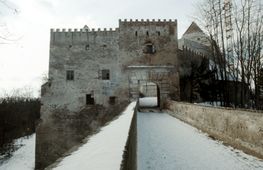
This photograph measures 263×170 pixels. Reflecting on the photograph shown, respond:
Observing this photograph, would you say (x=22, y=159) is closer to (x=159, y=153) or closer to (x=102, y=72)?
(x=102, y=72)

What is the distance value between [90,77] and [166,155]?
1614 cm

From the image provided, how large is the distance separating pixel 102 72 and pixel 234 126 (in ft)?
51.4

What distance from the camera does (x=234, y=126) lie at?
9.22 meters

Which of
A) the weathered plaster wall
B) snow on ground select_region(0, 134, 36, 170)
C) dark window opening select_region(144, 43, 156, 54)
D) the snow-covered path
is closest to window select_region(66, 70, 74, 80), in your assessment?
dark window opening select_region(144, 43, 156, 54)

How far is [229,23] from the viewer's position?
19.2 metres

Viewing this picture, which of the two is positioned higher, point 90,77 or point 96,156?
point 90,77

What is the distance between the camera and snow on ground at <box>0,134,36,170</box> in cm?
2681

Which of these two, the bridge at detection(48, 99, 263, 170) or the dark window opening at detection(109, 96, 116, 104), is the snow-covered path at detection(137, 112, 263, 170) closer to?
the bridge at detection(48, 99, 263, 170)

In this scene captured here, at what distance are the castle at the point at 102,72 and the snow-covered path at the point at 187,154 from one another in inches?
454

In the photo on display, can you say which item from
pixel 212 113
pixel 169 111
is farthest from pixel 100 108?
pixel 212 113

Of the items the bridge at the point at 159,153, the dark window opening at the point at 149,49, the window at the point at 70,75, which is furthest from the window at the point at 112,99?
the bridge at the point at 159,153

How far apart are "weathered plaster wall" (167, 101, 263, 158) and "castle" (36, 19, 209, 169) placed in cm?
976

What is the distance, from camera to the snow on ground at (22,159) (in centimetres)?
2681

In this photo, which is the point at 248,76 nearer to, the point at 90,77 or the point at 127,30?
the point at 127,30
